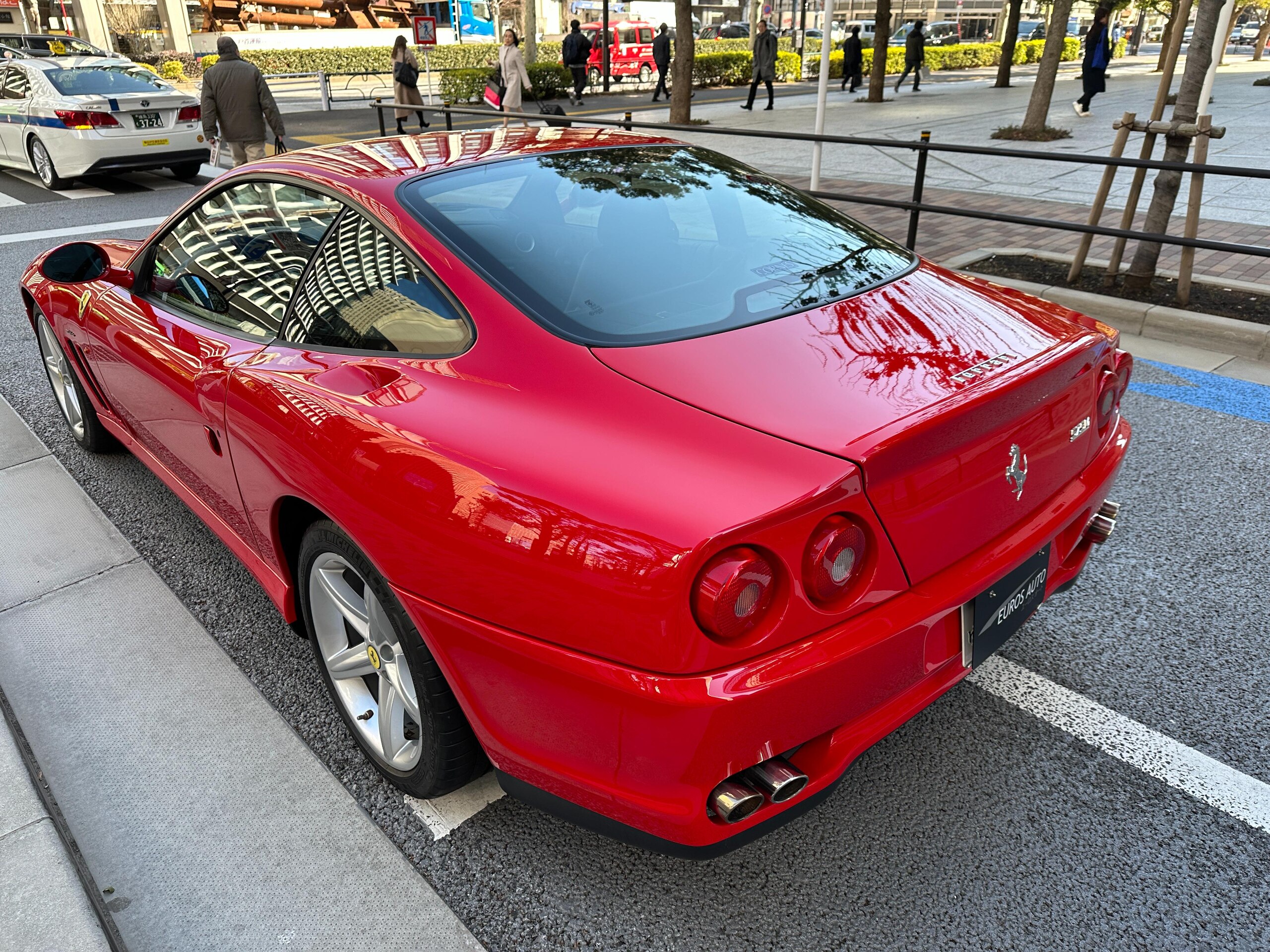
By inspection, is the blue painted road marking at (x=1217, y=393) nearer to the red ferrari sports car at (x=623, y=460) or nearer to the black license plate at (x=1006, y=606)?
the red ferrari sports car at (x=623, y=460)

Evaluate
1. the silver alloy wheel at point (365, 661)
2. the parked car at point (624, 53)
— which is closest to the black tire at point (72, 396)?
the silver alloy wheel at point (365, 661)

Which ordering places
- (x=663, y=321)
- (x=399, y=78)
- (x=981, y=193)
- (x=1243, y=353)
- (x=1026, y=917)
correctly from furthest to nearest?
(x=399, y=78), (x=981, y=193), (x=1243, y=353), (x=663, y=321), (x=1026, y=917)

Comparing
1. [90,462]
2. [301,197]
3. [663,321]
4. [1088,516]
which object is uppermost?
[301,197]

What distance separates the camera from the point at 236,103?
996cm

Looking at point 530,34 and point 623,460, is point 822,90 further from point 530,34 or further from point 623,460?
point 530,34

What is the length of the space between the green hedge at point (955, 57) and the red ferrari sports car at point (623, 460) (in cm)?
3358

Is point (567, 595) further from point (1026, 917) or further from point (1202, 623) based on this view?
point (1202, 623)

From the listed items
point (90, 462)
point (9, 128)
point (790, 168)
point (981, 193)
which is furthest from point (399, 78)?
point (90, 462)

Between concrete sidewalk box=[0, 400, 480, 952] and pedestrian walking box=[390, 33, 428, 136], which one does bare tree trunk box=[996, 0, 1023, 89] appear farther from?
concrete sidewalk box=[0, 400, 480, 952]

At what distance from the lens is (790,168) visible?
40.6 feet

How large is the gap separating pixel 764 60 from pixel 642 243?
73.8 feet

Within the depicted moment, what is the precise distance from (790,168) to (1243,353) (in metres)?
7.78

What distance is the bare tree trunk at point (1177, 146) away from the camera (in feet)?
20.6

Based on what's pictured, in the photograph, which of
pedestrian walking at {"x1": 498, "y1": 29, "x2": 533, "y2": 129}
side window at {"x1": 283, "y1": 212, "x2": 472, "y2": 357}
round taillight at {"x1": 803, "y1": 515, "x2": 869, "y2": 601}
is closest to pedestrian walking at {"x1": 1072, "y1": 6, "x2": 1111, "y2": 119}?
pedestrian walking at {"x1": 498, "y1": 29, "x2": 533, "y2": 129}
